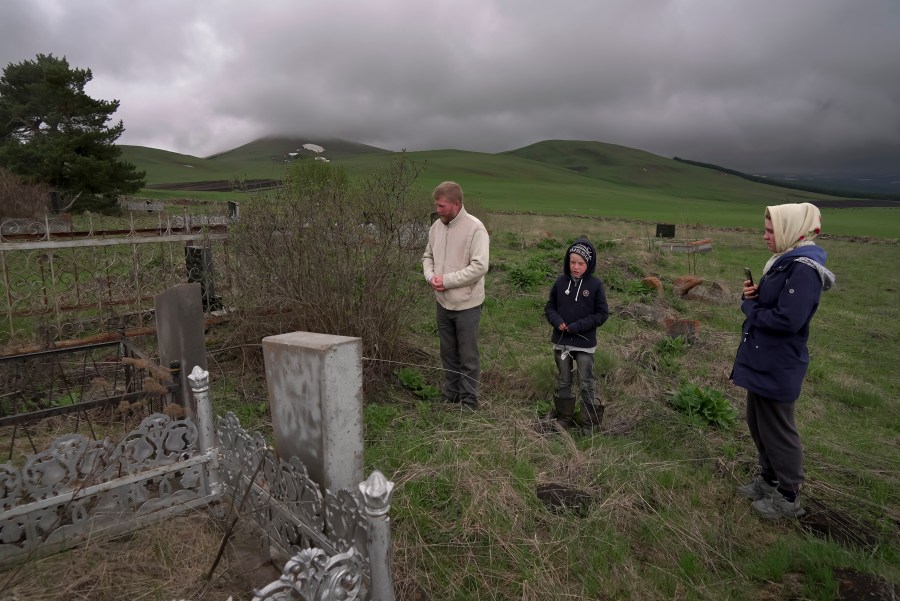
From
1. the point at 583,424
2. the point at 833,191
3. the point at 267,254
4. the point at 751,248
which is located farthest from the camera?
the point at 833,191

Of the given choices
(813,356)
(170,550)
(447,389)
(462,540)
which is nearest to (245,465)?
(170,550)

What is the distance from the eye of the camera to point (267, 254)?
495 centimetres

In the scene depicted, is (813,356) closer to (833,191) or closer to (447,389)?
(447,389)

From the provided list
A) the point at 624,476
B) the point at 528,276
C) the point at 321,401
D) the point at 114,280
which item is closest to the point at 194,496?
the point at 321,401

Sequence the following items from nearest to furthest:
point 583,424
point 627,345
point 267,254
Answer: point 583,424, point 267,254, point 627,345

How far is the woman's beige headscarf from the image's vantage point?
9.87 ft

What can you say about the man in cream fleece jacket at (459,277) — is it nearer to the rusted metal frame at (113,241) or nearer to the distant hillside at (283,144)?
the rusted metal frame at (113,241)

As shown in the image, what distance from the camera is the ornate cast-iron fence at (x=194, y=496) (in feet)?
6.02

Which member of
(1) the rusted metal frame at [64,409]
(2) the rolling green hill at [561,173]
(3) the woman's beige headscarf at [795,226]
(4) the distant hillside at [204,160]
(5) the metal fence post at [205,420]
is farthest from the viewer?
(4) the distant hillside at [204,160]

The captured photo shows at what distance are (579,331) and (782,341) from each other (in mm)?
1423

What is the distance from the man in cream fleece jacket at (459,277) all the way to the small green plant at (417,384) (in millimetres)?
356

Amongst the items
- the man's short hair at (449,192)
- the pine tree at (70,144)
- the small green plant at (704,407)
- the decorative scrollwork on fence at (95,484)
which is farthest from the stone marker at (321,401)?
the pine tree at (70,144)

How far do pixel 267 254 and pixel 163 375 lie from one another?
242cm

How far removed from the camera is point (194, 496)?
2816 mm
